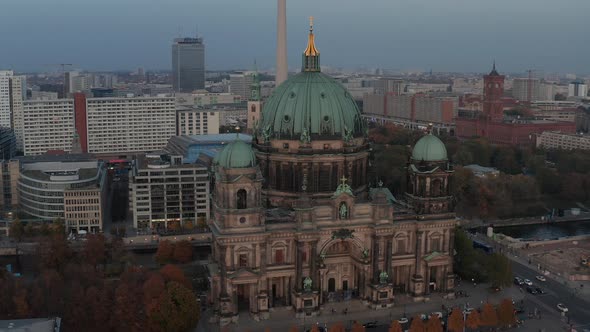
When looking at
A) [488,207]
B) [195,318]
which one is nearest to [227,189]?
[195,318]

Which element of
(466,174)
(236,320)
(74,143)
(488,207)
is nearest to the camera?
(236,320)

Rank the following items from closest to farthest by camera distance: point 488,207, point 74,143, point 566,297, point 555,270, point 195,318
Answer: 1. point 195,318
2. point 566,297
3. point 555,270
4. point 488,207
5. point 74,143

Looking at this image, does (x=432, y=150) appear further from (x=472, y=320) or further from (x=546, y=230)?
(x=546, y=230)

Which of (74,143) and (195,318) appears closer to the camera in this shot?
(195,318)

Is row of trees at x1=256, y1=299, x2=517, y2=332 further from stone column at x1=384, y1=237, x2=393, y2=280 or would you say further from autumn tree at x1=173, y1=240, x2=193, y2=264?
autumn tree at x1=173, y1=240, x2=193, y2=264

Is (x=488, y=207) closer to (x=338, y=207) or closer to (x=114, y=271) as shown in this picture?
(x=338, y=207)

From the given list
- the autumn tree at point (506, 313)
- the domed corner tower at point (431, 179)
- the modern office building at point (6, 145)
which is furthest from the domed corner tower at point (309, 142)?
the modern office building at point (6, 145)
